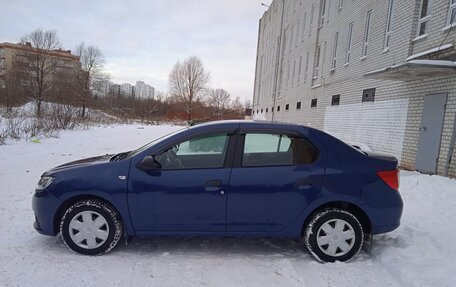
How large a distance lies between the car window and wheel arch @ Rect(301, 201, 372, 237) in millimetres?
1239

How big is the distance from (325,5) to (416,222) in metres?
19.0

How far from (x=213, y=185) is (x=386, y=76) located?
26.4 ft

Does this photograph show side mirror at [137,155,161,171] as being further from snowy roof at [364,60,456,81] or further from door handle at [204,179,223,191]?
snowy roof at [364,60,456,81]

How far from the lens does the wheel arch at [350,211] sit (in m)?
3.31

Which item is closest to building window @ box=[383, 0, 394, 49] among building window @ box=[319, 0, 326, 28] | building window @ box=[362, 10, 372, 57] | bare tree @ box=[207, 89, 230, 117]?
building window @ box=[362, 10, 372, 57]

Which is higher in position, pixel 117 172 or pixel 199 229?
pixel 117 172

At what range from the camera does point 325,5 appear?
63.3 feet

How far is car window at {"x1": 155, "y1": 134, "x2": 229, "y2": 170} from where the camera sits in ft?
10.8

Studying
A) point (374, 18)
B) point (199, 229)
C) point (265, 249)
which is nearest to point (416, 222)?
point (265, 249)

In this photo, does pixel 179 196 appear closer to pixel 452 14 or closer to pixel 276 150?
pixel 276 150

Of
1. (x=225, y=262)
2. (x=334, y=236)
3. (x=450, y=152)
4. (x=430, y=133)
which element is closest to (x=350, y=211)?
(x=334, y=236)

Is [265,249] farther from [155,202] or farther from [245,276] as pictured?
[155,202]

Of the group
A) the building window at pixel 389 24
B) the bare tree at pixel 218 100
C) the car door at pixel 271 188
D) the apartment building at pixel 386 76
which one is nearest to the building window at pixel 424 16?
the apartment building at pixel 386 76

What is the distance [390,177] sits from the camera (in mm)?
3318
